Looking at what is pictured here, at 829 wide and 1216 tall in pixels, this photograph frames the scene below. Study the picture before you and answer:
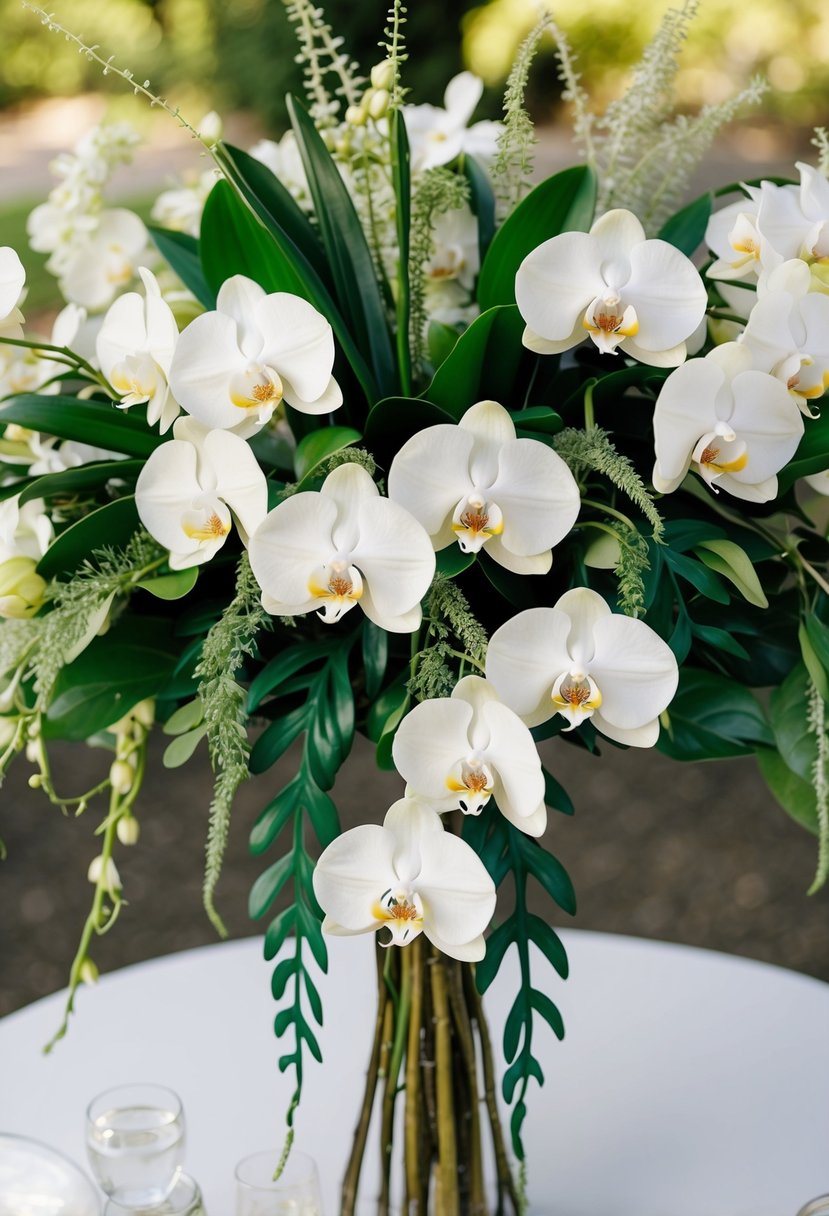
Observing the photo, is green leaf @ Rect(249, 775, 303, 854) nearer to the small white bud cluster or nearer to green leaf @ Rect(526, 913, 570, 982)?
green leaf @ Rect(526, 913, 570, 982)

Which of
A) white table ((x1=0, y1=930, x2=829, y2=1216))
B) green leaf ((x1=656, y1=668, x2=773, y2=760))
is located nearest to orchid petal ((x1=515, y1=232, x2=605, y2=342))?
green leaf ((x1=656, y1=668, x2=773, y2=760))

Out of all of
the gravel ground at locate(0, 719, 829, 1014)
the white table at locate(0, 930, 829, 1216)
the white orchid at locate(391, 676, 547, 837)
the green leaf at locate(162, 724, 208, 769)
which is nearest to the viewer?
the white orchid at locate(391, 676, 547, 837)

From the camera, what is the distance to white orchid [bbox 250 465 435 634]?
0.54 metres

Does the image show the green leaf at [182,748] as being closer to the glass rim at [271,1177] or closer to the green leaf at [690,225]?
the glass rim at [271,1177]

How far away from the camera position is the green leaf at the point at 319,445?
57cm

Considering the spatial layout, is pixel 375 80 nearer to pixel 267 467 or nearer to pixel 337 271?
pixel 337 271

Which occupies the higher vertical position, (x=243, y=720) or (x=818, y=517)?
(x=818, y=517)

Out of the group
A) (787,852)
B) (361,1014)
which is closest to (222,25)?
(787,852)

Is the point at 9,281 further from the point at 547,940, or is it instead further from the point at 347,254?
the point at 547,940

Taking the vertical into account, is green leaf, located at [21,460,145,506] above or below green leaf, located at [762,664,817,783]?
above

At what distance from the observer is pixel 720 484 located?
1.92ft

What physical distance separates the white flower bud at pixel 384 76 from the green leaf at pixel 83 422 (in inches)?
8.2

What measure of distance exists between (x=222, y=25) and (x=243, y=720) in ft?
20.3

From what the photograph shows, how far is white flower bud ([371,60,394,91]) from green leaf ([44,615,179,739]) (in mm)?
300
